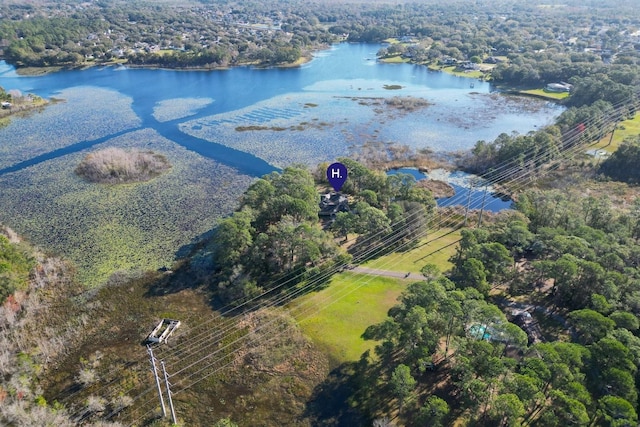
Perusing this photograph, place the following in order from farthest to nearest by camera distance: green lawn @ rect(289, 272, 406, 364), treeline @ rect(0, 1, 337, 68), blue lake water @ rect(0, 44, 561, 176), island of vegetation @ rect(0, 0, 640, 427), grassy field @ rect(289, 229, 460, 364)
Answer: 1. treeline @ rect(0, 1, 337, 68)
2. blue lake water @ rect(0, 44, 561, 176)
3. grassy field @ rect(289, 229, 460, 364)
4. green lawn @ rect(289, 272, 406, 364)
5. island of vegetation @ rect(0, 0, 640, 427)

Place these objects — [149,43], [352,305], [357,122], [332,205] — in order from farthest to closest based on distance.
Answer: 1. [149,43]
2. [357,122]
3. [332,205]
4. [352,305]

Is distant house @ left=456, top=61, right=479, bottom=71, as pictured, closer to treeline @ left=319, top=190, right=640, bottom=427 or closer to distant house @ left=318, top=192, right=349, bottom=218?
distant house @ left=318, top=192, right=349, bottom=218

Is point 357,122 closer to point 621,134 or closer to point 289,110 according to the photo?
point 289,110

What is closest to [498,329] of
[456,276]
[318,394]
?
[456,276]

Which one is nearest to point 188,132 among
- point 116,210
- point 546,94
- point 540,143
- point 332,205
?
point 116,210

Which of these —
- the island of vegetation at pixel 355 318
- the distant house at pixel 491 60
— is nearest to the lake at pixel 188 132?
the island of vegetation at pixel 355 318

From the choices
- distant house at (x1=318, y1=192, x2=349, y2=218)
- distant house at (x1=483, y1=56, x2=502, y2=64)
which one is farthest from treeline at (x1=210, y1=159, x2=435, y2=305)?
distant house at (x1=483, y1=56, x2=502, y2=64)

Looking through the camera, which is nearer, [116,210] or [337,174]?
[116,210]
